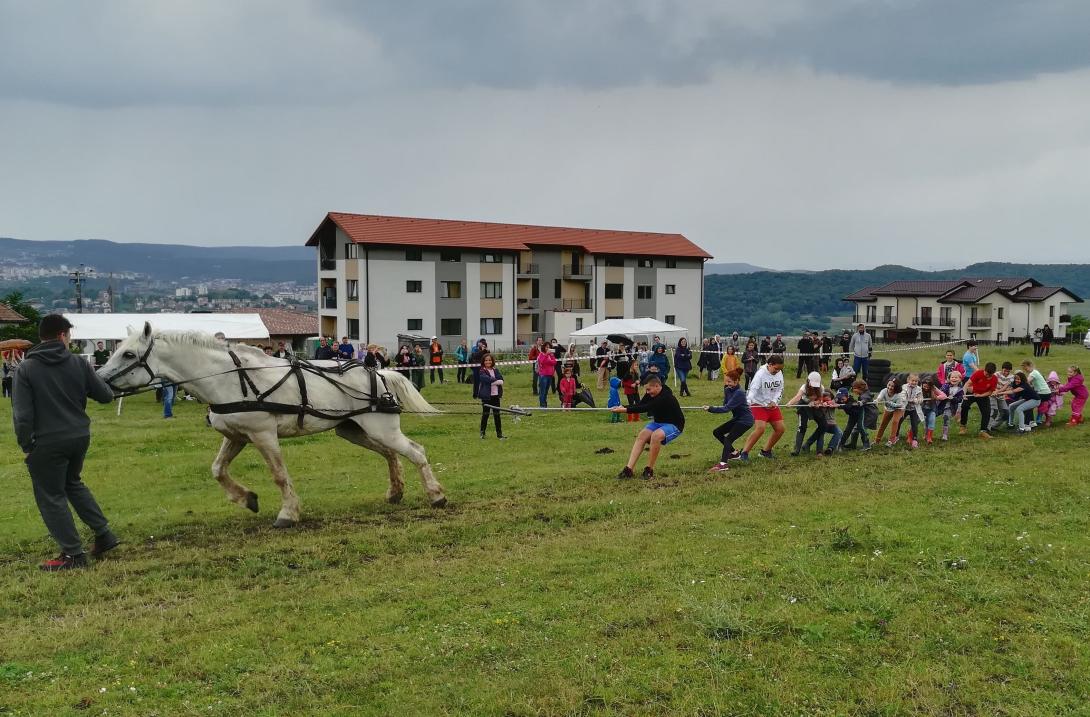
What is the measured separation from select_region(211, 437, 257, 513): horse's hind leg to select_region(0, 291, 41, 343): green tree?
46.1 m

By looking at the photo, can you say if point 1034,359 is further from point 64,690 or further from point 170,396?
point 64,690

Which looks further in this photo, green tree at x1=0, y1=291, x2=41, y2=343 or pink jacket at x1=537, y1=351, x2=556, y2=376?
green tree at x1=0, y1=291, x2=41, y2=343

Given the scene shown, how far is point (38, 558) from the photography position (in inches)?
345

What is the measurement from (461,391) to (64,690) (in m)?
22.1

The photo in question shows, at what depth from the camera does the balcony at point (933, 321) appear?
289ft

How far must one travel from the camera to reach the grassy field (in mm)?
5520

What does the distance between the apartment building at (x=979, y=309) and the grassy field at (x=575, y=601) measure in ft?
266

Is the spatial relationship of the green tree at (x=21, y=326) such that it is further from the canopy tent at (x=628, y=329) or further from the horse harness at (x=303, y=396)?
the horse harness at (x=303, y=396)

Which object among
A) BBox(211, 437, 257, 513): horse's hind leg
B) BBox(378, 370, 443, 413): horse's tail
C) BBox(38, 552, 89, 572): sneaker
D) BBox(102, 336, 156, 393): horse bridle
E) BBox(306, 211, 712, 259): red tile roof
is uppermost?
BBox(306, 211, 712, 259): red tile roof

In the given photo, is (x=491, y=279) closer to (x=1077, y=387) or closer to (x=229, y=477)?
(x=1077, y=387)

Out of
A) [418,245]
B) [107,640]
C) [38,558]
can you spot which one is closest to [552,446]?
[38,558]

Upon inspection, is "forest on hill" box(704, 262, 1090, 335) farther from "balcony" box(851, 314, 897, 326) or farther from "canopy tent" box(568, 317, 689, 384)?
"canopy tent" box(568, 317, 689, 384)

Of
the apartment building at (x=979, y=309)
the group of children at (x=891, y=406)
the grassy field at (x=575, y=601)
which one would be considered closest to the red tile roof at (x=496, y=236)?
the apartment building at (x=979, y=309)

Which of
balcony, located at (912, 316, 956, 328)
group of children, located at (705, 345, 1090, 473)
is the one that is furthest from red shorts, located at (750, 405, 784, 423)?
balcony, located at (912, 316, 956, 328)
